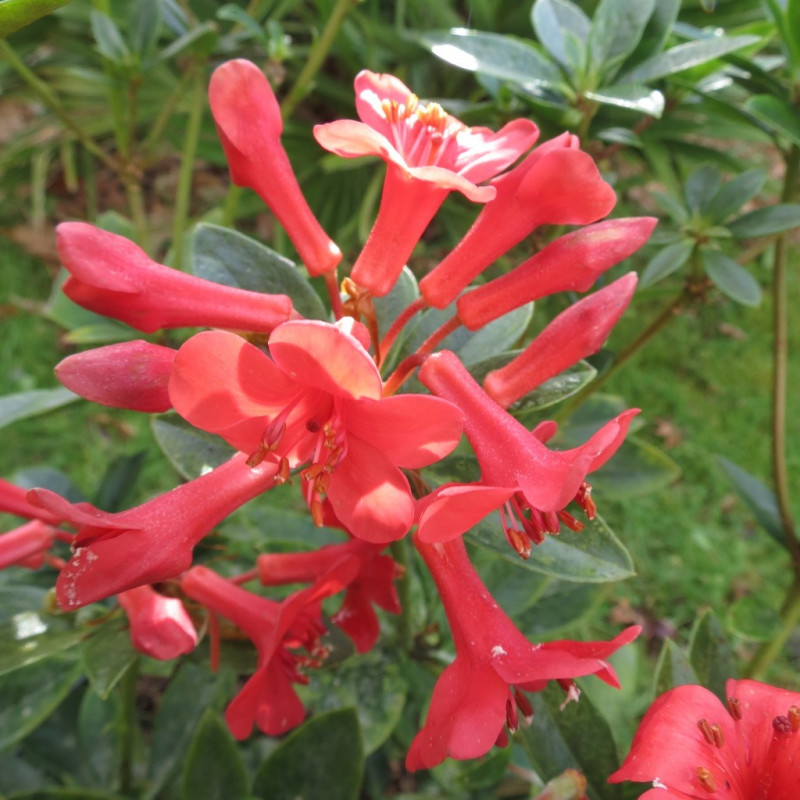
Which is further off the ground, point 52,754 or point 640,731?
point 640,731

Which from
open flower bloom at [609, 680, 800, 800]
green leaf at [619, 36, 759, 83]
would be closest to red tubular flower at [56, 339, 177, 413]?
open flower bloom at [609, 680, 800, 800]

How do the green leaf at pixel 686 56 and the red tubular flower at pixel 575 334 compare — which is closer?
the red tubular flower at pixel 575 334

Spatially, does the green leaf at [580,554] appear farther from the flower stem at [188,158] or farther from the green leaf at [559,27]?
the flower stem at [188,158]

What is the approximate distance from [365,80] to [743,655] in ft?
6.93

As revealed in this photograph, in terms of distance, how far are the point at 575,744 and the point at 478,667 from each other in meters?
0.30

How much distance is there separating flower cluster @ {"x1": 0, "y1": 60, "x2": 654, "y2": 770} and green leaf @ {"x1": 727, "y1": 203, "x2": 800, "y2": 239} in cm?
42

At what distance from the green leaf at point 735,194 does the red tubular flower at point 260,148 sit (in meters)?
0.64

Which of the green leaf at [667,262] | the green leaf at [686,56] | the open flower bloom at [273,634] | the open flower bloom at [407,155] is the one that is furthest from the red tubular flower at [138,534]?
the green leaf at [686,56]

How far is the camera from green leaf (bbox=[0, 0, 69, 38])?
1.93ft

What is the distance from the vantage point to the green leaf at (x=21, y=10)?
588mm

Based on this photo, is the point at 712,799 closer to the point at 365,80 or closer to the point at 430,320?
the point at 430,320

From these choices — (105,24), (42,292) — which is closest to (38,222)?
(42,292)

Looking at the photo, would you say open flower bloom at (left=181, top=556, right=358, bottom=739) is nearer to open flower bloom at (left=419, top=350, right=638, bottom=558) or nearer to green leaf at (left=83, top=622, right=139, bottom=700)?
green leaf at (left=83, top=622, right=139, bottom=700)

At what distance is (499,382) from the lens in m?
0.85
